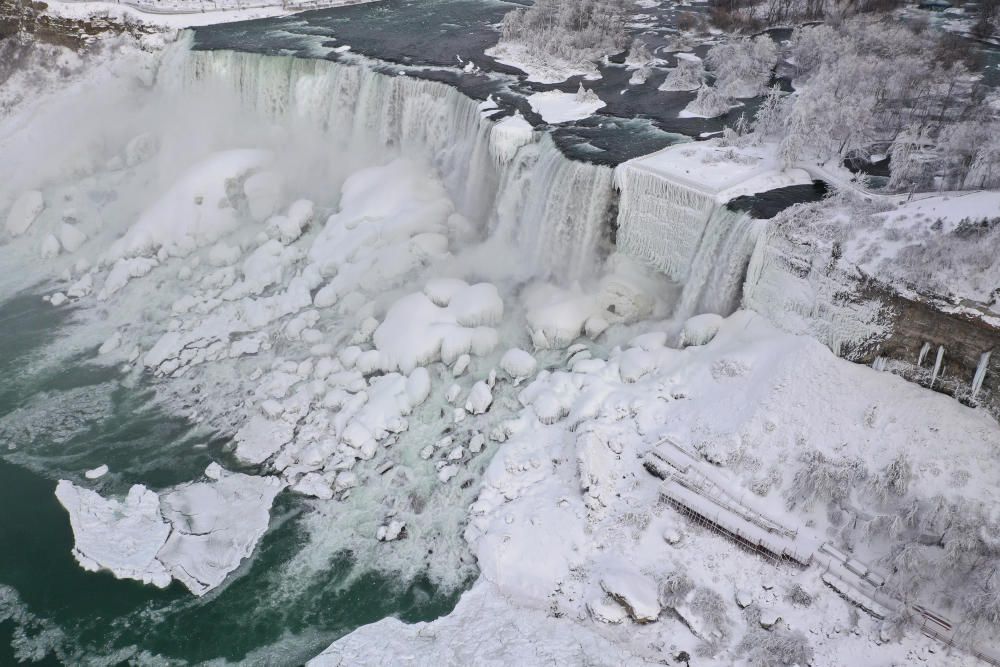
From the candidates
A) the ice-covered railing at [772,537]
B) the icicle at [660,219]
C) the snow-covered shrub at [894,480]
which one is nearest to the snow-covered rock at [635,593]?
the ice-covered railing at [772,537]

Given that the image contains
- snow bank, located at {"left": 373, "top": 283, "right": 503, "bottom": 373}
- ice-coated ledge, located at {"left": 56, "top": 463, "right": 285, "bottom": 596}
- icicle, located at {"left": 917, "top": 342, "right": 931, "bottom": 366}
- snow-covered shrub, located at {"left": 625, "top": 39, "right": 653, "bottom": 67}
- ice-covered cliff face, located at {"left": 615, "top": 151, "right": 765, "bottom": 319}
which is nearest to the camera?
icicle, located at {"left": 917, "top": 342, "right": 931, "bottom": 366}

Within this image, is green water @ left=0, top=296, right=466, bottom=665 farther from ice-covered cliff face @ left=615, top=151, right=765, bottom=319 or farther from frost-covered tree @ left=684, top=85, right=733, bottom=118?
frost-covered tree @ left=684, top=85, right=733, bottom=118

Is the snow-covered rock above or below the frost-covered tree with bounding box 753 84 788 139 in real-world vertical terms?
below

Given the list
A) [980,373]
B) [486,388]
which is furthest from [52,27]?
[980,373]

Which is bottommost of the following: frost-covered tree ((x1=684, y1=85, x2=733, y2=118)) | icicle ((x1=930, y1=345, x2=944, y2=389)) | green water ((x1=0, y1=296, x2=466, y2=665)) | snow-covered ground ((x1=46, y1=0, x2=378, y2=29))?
green water ((x1=0, y1=296, x2=466, y2=665))

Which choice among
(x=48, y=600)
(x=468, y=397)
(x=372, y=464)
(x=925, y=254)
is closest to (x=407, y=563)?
(x=372, y=464)

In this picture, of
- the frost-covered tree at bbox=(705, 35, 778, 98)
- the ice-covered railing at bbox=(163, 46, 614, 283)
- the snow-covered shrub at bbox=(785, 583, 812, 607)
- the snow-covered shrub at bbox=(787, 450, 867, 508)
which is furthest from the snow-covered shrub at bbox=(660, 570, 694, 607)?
the frost-covered tree at bbox=(705, 35, 778, 98)

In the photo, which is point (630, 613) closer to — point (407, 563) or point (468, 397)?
point (407, 563)
